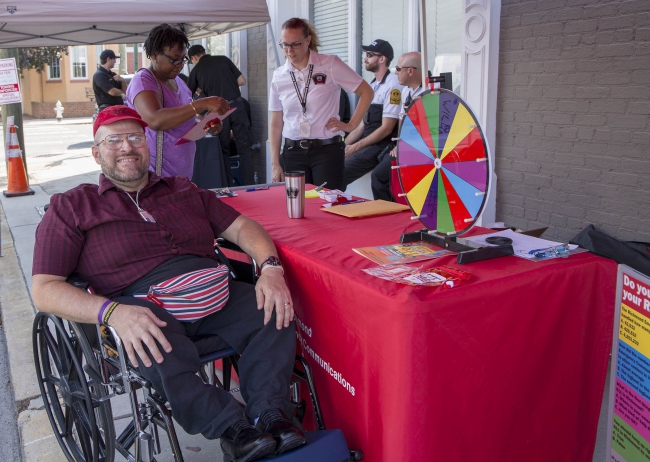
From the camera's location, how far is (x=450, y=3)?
4.84 meters

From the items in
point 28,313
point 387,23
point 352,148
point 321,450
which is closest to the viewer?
point 321,450

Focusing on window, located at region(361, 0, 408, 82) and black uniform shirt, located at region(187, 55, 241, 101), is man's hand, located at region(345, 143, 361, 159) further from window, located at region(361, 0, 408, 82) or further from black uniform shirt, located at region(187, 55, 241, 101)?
black uniform shirt, located at region(187, 55, 241, 101)

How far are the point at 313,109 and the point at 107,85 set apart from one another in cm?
545

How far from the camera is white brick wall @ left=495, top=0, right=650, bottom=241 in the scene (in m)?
3.21

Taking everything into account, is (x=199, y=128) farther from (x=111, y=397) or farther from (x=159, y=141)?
(x=111, y=397)

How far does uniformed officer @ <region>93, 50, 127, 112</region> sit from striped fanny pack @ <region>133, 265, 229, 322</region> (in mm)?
6783

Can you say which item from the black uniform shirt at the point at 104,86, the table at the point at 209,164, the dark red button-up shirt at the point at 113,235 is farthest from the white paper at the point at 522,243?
the black uniform shirt at the point at 104,86

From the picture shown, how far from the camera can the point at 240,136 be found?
23.4ft

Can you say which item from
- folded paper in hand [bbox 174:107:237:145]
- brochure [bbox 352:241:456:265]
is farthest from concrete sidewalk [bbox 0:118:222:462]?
folded paper in hand [bbox 174:107:237:145]

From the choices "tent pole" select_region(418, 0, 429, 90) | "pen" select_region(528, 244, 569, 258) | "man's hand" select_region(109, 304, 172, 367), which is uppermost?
"tent pole" select_region(418, 0, 429, 90)

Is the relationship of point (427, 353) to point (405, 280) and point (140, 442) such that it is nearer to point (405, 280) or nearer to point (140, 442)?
point (405, 280)

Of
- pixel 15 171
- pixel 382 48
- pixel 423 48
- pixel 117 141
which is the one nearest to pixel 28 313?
pixel 117 141

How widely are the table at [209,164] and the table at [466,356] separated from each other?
164 inches

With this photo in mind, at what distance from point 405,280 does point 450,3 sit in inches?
149
